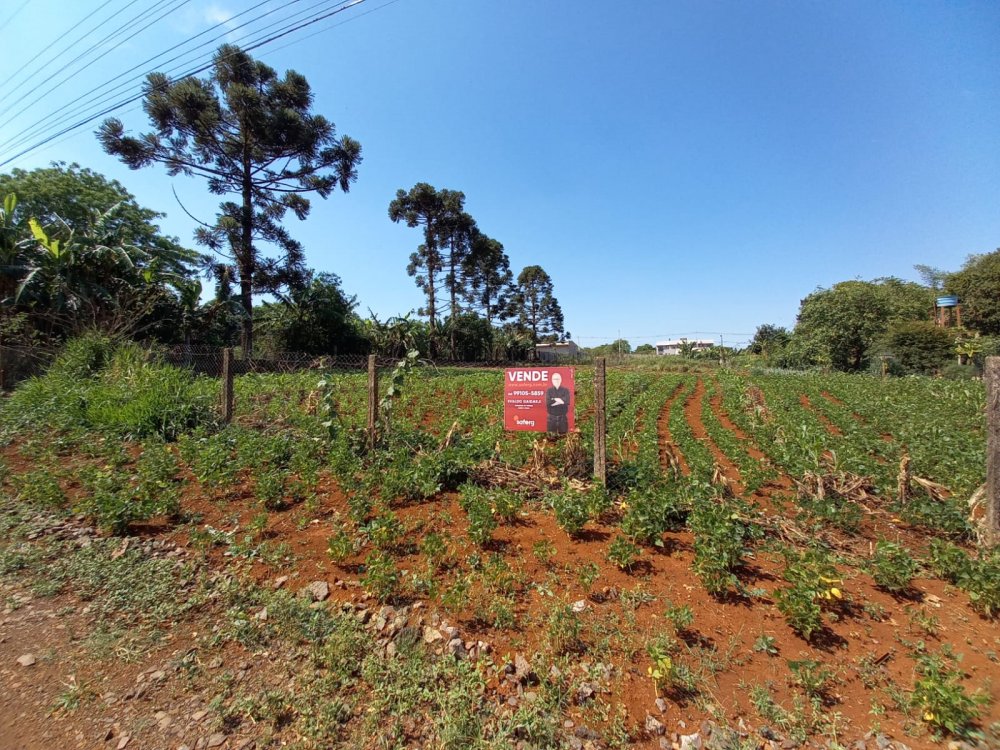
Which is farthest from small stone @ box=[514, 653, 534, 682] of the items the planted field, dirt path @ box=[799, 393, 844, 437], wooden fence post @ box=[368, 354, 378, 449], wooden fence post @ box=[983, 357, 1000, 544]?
dirt path @ box=[799, 393, 844, 437]

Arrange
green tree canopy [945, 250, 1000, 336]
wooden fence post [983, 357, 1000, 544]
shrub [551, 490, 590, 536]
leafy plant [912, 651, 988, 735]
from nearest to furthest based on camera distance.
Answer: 1. leafy plant [912, 651, 988, 735]
2. wooden fence post [983, 357, 1000, 544]
3. shrub [551, 490, 590, 536]
4. green tree canopy [945, 250, 1000, 336]

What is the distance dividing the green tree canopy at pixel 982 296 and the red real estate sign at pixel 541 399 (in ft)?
142

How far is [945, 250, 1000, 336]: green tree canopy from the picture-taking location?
1244 inches

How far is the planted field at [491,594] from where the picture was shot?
84.0 inches

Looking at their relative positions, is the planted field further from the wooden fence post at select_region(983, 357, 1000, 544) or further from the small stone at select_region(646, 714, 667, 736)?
the wooden fence post at select_region(983, 357, 1000, 544)

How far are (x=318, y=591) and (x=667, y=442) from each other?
6.43m

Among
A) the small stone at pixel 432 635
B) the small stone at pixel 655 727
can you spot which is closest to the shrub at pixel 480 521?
the small stone at pixel 432 635

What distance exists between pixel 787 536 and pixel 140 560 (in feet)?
18.5

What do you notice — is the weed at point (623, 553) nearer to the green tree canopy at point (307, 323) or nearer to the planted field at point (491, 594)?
the planted field at point (491, 594)

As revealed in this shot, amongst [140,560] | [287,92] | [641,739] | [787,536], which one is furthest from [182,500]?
[287,92]

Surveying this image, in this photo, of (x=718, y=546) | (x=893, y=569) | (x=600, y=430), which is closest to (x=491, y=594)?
(x=718, y=546)

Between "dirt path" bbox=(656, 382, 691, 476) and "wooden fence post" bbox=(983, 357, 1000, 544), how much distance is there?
2.65m

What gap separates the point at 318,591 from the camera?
10.3 ft

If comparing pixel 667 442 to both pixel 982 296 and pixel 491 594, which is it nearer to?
pixel 491 594
